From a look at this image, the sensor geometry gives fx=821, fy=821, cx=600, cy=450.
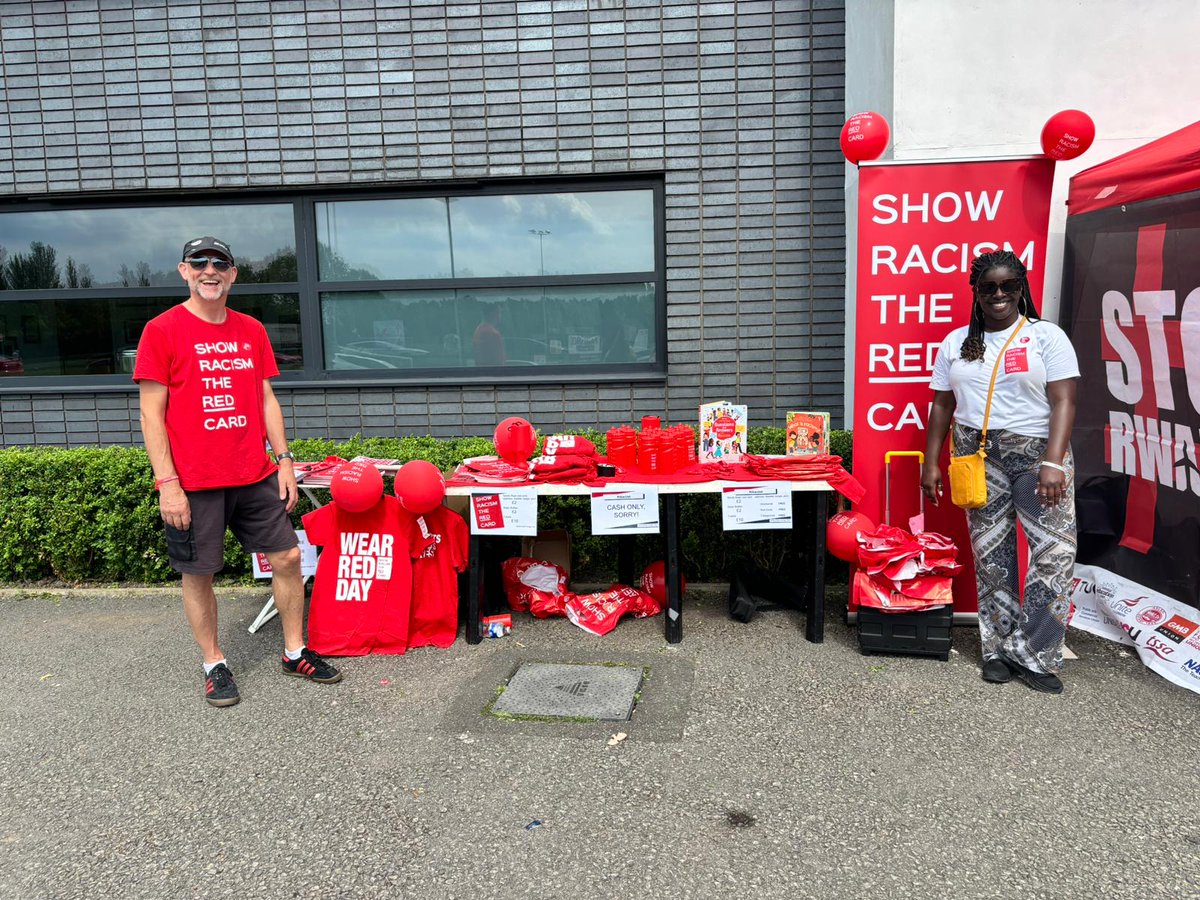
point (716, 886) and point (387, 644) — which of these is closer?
point (716, 886)

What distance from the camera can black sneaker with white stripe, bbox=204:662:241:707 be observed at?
151 inches

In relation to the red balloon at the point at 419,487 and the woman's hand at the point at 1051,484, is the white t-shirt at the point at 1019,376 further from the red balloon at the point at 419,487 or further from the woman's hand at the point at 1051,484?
the red balloon at the point at 419,487

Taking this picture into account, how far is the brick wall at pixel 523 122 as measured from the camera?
19.9ft

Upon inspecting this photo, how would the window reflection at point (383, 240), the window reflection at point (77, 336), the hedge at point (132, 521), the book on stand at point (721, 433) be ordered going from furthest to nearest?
the window reflection at point (77, 336) → the window reflection at point (383, 240) → the hedge at point (132, 521) → the book on stand at point (721, 433)

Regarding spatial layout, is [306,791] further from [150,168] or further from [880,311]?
[150,168]

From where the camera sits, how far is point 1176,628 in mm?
4012

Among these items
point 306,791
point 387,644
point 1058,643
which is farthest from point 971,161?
point 306,791

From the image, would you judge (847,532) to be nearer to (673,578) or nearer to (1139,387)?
(673,578)

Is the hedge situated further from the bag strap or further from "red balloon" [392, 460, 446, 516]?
the bag strap

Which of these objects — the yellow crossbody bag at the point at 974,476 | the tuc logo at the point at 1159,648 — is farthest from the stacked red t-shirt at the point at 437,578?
the tuc logo at the point at 1159,648

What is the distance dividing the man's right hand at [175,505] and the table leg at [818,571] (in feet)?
10.1

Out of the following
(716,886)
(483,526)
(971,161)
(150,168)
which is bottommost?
(716,886)

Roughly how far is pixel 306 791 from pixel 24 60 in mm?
6344

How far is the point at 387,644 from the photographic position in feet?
14.6
